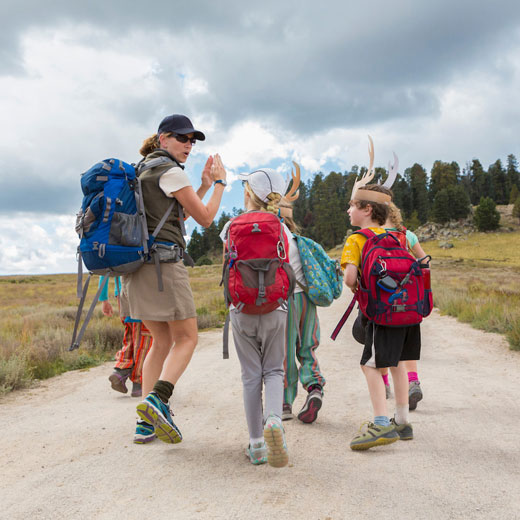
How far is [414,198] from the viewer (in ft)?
375

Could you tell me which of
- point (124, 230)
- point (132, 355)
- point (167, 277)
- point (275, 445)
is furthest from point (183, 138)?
point (132, 355)

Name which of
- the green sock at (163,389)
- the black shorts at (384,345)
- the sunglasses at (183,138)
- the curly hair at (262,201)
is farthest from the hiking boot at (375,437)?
the sunglasses at (183,138)

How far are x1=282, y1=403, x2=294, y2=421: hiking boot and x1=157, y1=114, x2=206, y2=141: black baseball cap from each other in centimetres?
251

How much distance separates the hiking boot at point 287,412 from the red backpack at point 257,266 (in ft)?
5.05

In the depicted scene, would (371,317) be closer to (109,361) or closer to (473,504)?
(473,504)

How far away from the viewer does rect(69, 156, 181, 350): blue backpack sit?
10.5 feet

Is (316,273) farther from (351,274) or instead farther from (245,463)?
(245,463)

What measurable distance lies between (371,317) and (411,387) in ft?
5.15

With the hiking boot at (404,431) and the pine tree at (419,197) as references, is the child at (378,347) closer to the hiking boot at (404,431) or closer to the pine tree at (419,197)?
the hiking boot at (404,431)

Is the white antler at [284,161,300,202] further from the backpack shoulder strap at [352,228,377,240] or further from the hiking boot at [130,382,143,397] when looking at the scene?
the hiking boot at [130,382,143,397]

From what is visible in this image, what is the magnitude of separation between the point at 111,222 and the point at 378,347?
2.11m

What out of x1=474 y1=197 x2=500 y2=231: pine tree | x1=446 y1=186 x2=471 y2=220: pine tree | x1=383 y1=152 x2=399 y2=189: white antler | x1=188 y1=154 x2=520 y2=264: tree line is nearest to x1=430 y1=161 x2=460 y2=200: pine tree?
x1=188 y1=154 x2=520 y2=264: tree line

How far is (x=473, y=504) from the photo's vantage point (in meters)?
2.64

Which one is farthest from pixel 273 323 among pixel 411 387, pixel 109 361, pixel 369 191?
pixel 109 361
